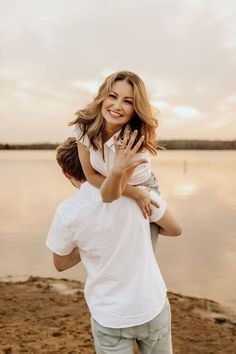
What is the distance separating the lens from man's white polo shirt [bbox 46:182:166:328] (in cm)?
167

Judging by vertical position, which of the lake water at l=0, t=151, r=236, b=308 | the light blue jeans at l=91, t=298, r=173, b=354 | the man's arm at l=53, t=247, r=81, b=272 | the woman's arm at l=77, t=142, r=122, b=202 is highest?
the woman's arm at l=77, t=142, r=122, b=202

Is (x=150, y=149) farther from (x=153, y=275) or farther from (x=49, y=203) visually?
(x=49, y=203)

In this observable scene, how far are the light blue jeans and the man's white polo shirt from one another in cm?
3

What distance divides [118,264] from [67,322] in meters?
3.94

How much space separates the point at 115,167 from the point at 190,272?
7.42m

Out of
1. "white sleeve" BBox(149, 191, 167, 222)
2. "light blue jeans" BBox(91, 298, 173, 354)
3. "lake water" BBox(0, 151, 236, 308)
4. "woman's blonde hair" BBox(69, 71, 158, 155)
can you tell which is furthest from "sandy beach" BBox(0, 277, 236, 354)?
"woman's blonde hair" BBox(69, 71, 158, 155)

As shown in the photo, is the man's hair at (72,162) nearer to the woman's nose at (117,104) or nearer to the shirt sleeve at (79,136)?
the shirt sleeve at (79,136)

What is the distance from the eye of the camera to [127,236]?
5.49 feet

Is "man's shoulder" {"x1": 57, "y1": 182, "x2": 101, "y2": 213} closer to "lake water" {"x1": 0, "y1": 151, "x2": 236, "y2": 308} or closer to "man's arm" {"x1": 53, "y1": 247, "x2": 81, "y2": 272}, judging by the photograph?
"man's arm" {"x1": 53, "y1": 247, "x2": 81, "y2": 272}

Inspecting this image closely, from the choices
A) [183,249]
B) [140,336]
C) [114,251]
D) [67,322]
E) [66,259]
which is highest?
[114,251]

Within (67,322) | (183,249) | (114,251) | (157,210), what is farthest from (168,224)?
(183,249)

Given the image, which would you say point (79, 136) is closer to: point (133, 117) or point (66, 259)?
point (133, 117)

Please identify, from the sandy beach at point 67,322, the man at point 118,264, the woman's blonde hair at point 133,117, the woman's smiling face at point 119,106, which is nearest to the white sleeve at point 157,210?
the man at point 118,264

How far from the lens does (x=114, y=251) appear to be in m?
1.69
